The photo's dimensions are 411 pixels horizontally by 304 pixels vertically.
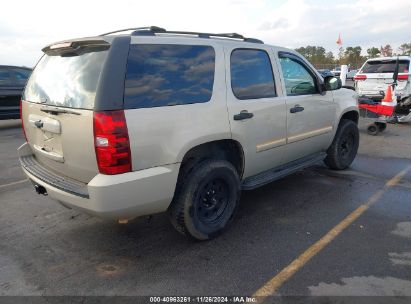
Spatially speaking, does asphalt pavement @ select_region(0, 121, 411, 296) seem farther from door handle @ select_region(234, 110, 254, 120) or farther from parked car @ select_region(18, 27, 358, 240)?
door handle @ select_region(234, 110, 254, 120)

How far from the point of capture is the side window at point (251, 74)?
12.0 feet

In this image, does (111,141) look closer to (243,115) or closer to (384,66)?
(243,115)

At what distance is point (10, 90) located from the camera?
32.9 ft

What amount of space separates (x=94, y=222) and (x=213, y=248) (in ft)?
4.66

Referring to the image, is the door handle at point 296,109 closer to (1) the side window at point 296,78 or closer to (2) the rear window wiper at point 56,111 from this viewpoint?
(1) the side window at point 296,78

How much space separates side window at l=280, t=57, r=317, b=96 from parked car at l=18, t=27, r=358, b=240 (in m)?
0.03

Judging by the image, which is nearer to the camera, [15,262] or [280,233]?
[15,262]

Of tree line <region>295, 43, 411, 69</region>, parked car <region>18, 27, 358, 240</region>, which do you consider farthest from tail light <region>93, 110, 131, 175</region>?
tree line <region>295, 43, 411, 69</region>

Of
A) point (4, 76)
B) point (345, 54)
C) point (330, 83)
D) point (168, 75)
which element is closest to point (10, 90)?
point (4, 76)

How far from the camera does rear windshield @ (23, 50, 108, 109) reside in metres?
2.81

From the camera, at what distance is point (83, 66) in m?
2.95

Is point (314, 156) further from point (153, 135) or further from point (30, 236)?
point (30, 236)

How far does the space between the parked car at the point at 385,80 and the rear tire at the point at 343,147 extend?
523cm

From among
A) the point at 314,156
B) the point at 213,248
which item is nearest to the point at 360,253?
the point at 213,248
